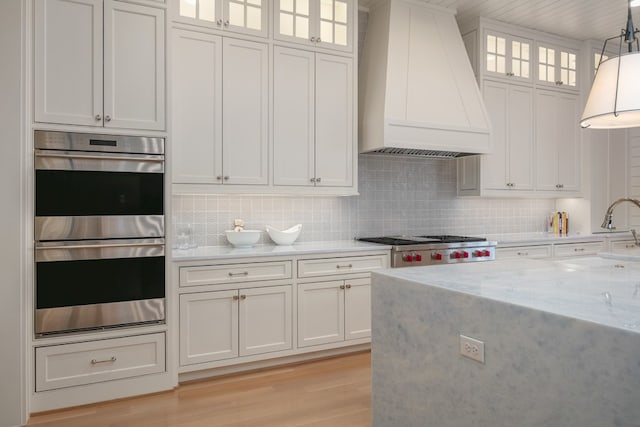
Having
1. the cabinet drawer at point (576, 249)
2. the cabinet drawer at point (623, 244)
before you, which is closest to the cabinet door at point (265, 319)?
the cabinet drawer at point (576, 249)

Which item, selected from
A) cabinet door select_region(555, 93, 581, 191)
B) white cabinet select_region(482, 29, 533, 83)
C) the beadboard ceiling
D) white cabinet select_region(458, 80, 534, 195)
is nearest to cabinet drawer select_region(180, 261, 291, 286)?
white cabinet select_region(458, 80, 534, 195)

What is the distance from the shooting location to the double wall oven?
8.73ft

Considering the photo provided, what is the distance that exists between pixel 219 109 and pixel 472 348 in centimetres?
256

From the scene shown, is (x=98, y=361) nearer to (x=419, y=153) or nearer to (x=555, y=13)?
(x=419, y=153)

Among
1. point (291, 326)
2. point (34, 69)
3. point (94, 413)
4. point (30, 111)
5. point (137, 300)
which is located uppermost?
point (34, 69)

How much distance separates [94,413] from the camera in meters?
2.67

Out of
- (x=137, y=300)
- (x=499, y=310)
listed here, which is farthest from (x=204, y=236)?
(x=499, y=310)

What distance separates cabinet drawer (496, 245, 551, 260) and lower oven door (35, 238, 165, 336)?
3.13 meters

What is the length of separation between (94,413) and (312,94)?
8.96 ft

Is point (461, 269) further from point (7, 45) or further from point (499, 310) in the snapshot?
point (7, 45)

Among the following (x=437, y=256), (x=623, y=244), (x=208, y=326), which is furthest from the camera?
(x=623, y=244)

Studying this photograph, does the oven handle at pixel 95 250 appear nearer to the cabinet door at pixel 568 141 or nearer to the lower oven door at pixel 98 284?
the lower oven door at pixel 98 284

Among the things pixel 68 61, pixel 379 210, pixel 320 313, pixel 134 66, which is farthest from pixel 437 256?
pixel 68 61

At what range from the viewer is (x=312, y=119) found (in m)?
3.73
